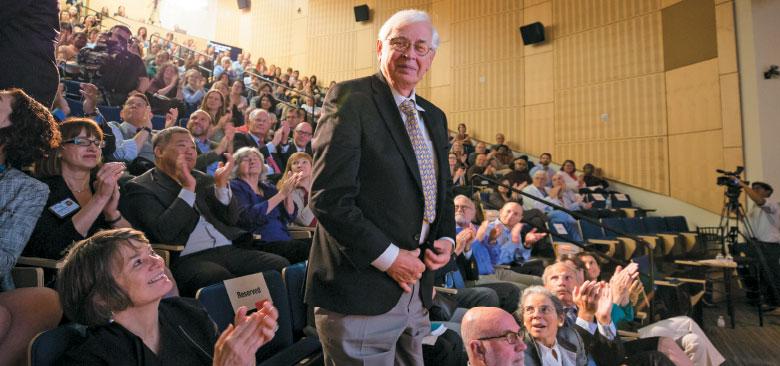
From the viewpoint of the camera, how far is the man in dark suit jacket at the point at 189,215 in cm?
211

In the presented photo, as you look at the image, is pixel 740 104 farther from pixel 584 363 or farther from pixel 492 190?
pixel 584 363

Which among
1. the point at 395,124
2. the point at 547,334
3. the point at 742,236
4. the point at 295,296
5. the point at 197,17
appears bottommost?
the point at 742,236

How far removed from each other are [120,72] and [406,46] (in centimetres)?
376

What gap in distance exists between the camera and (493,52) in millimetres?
8602

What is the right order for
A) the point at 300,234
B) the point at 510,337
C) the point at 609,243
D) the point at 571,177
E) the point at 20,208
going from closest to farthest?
1. the point at 510,337
2. the point at 20,208
3. the point at 300,234
4. the point at 609,243
5. the point at 571,177

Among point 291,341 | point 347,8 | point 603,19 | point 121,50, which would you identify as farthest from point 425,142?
point 347,8

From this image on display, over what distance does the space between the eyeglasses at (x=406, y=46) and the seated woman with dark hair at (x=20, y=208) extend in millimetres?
1060

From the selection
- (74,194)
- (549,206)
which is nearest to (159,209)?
(74,194)

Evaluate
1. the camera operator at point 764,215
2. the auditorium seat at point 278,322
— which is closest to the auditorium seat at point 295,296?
the auditorium seat at point 278,322

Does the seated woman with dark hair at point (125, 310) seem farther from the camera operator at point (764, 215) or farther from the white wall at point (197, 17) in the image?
the white wall at point (197, 17)

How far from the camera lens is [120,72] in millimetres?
4023

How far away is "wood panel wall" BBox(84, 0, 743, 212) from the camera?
6277mm

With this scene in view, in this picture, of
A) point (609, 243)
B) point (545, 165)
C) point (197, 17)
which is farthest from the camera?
point (197, 17)

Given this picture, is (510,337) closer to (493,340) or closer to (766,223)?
(493,340)
